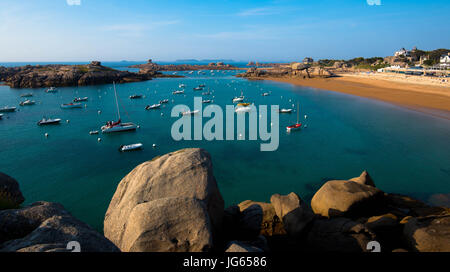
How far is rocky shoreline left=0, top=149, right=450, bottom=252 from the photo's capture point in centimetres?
633

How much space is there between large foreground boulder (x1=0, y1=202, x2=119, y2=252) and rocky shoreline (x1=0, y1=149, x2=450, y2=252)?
21 mm

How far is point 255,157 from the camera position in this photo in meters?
30.0

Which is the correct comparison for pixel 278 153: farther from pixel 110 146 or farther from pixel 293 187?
pixel 110 146

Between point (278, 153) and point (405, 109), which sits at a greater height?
point (405, 109)

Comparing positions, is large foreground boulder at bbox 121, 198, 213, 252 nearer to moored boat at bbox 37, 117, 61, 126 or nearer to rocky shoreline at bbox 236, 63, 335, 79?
moored boat at bbox 37, 117, 61, 126

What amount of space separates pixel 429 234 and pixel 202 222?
33.5 ft

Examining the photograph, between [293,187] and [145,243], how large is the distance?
1872cm

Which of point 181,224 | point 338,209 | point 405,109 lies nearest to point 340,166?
point 338,209

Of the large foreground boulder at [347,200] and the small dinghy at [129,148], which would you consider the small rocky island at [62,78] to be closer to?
the small dinghy at [129,148]

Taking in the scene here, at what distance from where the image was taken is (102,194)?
877 inches

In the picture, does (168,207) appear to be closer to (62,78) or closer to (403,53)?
(62,78)

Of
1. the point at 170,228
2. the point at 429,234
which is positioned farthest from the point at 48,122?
the point at 429,234

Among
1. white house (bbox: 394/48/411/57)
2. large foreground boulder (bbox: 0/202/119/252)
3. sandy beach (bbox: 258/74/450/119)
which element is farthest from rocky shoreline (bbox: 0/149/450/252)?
white house (bbox: 394/48/411/57)

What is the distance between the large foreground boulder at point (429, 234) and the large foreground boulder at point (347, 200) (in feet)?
11.3
